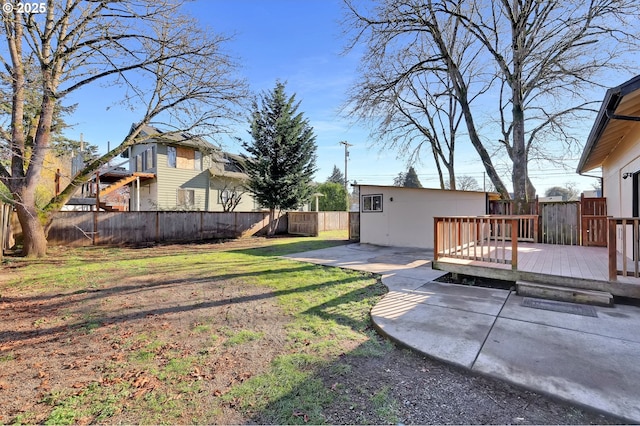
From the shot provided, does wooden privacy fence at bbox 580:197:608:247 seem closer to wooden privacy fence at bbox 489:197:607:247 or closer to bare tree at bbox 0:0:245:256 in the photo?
wooden privacy fence at bbox 489:197:607:247

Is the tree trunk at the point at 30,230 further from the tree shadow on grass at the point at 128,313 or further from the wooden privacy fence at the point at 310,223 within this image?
the wooden privacy fence at the point at 310,223

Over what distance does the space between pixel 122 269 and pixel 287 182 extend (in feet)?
28.6

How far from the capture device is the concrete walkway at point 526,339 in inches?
90.0

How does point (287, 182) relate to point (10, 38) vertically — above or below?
below

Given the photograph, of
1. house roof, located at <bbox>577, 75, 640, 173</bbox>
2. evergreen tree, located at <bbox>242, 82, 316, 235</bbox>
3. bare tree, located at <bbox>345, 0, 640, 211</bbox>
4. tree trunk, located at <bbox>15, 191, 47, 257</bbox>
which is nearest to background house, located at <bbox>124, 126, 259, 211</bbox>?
evergreen tree, located at <bbox>242, 82, 316, 235</bbox>

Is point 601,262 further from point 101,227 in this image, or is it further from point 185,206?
point 185,206

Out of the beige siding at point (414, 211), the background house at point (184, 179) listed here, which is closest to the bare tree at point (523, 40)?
the beige siding at point (414, 211)

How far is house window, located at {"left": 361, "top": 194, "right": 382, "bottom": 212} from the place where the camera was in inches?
465

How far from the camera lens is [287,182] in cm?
1473

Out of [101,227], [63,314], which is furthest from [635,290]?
→ [101,227]

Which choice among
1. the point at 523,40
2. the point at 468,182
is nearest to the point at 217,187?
the point at 523,40

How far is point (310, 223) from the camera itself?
1642 cm

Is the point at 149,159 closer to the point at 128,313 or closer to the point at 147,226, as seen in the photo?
the point at 147,226

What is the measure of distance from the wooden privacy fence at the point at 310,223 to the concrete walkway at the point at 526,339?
37.2ft
